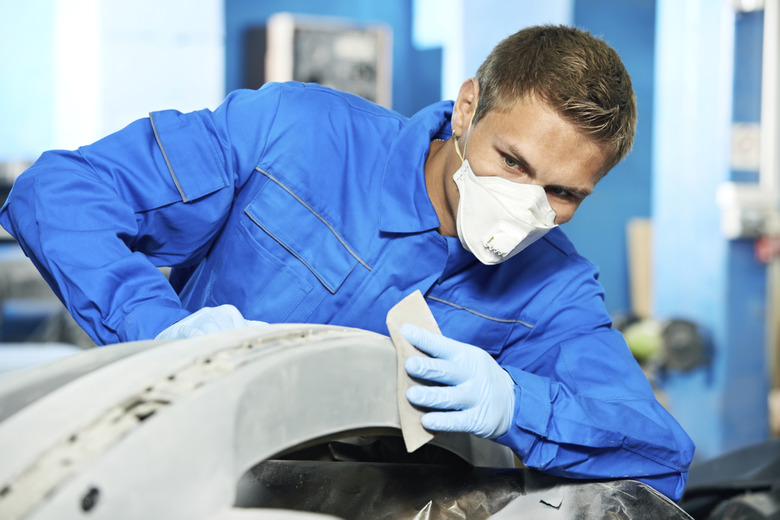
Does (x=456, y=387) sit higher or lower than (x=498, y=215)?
lower

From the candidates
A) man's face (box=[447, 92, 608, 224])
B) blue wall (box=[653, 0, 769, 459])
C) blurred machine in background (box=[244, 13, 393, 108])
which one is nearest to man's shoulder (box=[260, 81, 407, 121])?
man's face (box=[447, 92, 608, 224])

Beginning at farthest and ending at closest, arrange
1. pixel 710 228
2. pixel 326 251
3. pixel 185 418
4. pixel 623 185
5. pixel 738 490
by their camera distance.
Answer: pixel 623 185
pixel 710 228
pixel 738 490
pixel 326 251
pixel 185 418

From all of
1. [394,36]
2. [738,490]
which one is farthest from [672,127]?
[738,490]

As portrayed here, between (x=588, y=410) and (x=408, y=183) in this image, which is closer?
(x=588, y=410)

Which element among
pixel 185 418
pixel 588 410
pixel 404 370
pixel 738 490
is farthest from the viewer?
pixel 738 490

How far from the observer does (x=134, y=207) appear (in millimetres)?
1075

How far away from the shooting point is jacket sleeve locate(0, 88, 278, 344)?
3.15 ft

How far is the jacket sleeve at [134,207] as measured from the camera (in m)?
0.96

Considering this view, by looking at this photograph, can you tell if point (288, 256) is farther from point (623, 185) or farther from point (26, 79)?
point (623, 185)

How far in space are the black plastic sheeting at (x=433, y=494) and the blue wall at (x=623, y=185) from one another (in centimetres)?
392

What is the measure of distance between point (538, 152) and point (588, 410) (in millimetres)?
368

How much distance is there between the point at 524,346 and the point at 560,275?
131mm

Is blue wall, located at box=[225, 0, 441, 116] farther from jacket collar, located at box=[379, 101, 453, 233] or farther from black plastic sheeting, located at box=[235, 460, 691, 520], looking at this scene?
black plastic sheeting, located at box=[235, 460, 691, 520]

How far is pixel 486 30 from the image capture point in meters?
3.78
